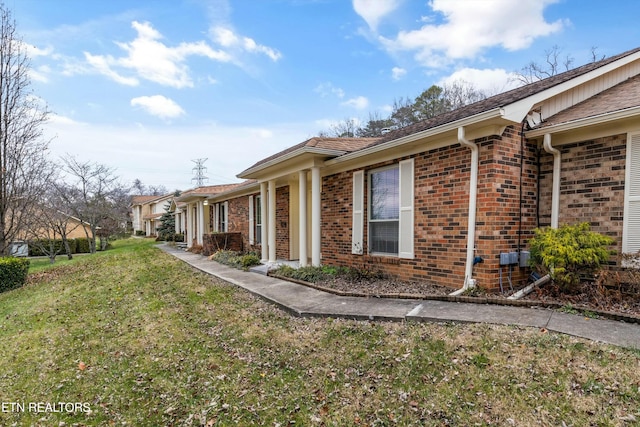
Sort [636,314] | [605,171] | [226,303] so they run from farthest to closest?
[226,303] → [605,171] → [636,314]

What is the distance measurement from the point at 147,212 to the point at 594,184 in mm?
58265

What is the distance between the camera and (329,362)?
378cm

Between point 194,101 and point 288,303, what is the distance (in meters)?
13.9

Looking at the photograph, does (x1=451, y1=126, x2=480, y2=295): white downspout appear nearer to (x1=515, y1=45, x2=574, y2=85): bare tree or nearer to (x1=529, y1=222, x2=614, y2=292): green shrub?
(x1=529, y1=222, x2=614, y2=292): green shrub

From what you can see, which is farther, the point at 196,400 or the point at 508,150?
the point at 508,150

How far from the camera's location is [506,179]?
17.9ft

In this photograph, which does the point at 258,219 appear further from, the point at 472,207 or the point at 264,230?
the point at 472,207

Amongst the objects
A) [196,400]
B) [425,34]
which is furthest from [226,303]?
[425,34]

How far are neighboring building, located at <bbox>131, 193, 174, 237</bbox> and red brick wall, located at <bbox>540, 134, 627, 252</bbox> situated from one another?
1879 inches

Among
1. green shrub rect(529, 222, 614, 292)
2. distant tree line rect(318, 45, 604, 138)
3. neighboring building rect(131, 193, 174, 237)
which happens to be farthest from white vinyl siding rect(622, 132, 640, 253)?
neighboring building rect(131, 193, 174, 237)

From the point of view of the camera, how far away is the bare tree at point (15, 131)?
12.4 metres

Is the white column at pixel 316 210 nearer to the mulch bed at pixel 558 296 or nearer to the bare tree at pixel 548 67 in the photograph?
the mulch bed at pixel 558 296

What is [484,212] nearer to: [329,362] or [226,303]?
[329,362]

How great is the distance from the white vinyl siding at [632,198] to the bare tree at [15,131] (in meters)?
17.1
